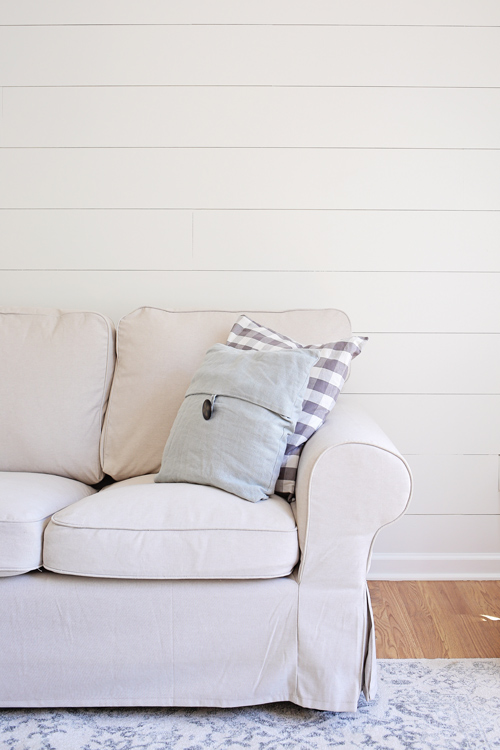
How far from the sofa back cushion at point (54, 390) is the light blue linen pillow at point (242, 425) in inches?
16.3

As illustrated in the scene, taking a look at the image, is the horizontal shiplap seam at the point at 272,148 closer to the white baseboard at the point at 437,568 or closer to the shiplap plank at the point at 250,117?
the shiplap plank at the point at 250,117

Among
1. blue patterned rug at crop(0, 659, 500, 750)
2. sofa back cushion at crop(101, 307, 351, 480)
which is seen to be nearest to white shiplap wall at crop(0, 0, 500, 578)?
sofa back cushion at crop(101, 307, 351, 480)

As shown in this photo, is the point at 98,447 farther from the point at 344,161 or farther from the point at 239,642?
the point at 344,161

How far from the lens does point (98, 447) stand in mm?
2021

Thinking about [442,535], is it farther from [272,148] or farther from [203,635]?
[272,148]

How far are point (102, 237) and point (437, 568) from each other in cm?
183

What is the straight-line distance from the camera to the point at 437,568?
2.36m

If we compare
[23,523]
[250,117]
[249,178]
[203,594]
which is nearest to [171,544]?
[203,594]

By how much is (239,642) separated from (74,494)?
0.68m

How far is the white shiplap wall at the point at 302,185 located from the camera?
2.31 m

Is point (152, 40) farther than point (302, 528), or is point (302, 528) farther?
point (152, 40)

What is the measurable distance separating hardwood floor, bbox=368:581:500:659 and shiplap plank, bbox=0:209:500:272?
1.21m

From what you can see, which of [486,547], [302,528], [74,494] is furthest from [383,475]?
[486,547]

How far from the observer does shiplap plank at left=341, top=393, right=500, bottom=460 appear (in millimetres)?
2371
